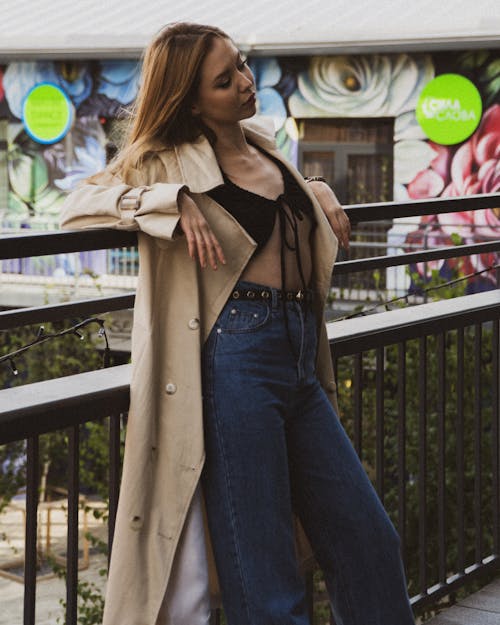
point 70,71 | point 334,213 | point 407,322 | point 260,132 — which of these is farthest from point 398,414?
point 70,71

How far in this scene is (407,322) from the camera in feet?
11.5

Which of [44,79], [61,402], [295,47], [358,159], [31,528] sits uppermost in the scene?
[295,47]

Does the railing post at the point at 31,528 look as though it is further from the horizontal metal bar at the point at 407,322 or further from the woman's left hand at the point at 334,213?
the horizontal metal bar at the point at 407,322

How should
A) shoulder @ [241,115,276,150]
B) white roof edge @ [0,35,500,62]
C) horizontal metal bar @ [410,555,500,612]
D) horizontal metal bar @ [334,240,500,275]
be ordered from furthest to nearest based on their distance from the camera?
white roof edge @ [0,35,500,62], horizontal metal bar @ [410,555,500,612], horizontal metal bar @ [334,240,500,275], shoulder @ [241,115,276,150]

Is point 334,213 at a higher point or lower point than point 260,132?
lower

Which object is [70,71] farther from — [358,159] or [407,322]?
[407,322]

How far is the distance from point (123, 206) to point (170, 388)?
37cm

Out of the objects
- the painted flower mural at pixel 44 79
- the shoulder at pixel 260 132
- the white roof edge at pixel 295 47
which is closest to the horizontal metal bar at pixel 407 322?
the shoulder at pixel 260 132

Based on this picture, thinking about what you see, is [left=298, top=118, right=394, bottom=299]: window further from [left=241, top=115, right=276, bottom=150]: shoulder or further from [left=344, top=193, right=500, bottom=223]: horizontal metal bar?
[left=241, top=115, right=276, bottom=150]: shoulder

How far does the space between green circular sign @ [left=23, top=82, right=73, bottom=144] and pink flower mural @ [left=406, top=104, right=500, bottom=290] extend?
5.79m

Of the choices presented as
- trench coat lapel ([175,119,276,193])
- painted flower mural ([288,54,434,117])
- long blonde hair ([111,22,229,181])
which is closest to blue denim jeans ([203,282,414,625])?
trench coat lapel ([175,119,276,193])

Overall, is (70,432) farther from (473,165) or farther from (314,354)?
(473,165)

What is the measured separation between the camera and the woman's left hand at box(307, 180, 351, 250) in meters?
2.80

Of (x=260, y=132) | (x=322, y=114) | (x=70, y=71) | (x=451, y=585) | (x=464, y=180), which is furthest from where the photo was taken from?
(x=70, y=71)
